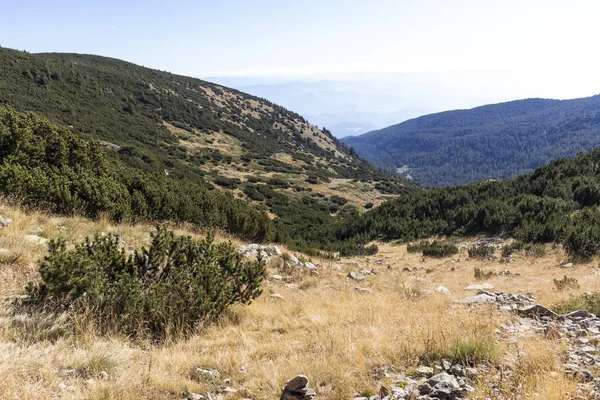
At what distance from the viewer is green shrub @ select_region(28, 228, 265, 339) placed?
3865 millimetres

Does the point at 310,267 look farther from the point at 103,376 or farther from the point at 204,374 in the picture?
the point at 103,376

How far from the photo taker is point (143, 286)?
15.1 ft

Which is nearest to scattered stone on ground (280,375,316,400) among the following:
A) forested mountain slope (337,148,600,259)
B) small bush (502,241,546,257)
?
forested mountain slope (337,148,600,259)

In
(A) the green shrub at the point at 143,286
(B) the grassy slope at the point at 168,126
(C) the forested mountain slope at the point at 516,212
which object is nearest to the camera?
(A) the green shrub at the point at 143,286

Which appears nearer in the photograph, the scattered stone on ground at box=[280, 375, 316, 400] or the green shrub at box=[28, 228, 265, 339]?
the scattered stone on ground at box=[280, 375, 316, 400]

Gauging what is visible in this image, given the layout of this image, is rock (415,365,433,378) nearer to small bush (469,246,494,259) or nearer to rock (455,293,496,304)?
rock (455,293,496,304)

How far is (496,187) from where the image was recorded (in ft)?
76.0

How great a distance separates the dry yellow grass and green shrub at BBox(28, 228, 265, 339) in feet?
0.78

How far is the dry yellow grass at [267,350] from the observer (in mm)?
2811

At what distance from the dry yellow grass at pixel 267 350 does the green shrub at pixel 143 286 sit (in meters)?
0.24

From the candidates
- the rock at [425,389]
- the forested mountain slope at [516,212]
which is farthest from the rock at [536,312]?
the forested mountain slope at [516,212]

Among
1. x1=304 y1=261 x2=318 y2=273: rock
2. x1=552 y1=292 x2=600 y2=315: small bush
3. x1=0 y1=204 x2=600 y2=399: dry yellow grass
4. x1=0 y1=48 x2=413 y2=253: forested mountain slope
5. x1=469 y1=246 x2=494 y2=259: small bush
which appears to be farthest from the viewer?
x1=469 y1=246 x2=494 y2=259: small bush

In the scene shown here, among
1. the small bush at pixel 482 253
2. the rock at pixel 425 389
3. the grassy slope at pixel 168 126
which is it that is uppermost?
the grassy slope at pixel 168 126

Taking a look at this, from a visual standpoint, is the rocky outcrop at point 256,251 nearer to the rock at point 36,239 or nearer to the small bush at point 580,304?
the rock at point 36,239
